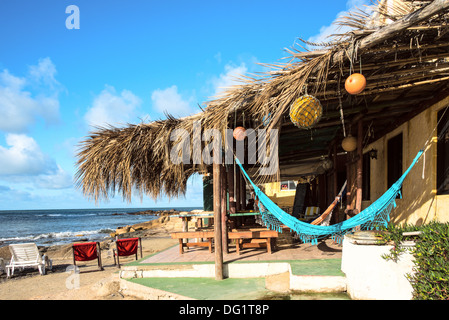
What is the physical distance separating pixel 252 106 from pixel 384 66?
1.33 m

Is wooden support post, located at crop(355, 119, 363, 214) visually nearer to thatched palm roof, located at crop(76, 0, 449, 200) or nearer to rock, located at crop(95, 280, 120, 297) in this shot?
thatched palm roof, located at crop(76, 0, 449, 200)

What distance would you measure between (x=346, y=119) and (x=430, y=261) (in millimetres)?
2620

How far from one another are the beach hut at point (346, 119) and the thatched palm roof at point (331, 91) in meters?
0.01

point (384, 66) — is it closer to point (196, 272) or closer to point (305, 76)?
point (305, 76)

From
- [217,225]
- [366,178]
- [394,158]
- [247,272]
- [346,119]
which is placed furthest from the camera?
[366,178]

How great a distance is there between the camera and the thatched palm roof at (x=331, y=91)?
262 centimetres

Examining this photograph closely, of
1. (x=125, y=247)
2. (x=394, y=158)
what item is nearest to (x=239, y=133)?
(x=394, y=158)

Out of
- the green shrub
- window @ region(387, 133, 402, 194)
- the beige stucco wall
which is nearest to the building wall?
window @ region(387, 133, 402, 194)

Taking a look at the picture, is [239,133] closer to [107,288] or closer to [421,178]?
[421,178]

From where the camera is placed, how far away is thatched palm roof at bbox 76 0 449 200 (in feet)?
8.61

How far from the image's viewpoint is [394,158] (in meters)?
4.81

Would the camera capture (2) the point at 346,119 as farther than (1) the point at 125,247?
No
